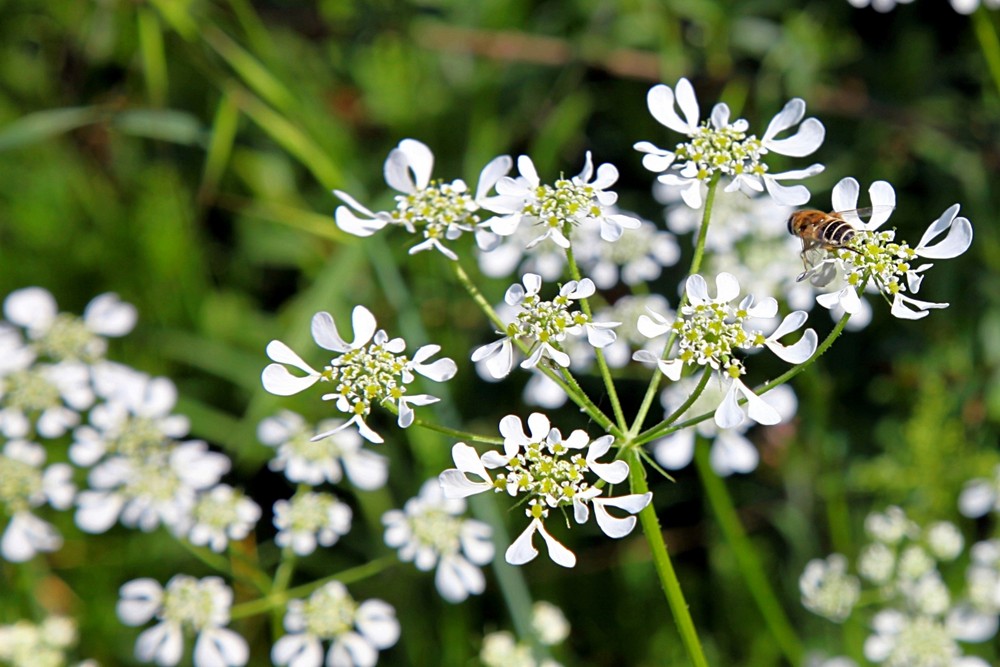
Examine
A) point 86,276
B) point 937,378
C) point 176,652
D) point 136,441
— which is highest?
point 86,276

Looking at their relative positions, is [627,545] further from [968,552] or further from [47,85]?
[47,85]

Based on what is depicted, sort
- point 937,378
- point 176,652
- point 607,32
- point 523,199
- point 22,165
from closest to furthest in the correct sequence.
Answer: point 523,199 → point 176,652 → point 937,378 → point 607,32 → point 22,165

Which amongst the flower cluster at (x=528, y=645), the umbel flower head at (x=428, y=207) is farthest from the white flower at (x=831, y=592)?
the umbel flower head at (x=428, y=207)

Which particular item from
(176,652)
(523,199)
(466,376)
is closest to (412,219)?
(523,199)

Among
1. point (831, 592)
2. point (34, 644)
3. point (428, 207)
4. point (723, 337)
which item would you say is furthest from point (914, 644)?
point (34, 644)

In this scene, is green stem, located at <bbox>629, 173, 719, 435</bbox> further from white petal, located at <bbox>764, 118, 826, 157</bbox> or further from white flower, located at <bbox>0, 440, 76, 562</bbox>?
white flower, located at <bbox>0, 440, 76, 562</bbox>

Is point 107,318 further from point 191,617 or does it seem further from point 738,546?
point 738,546
